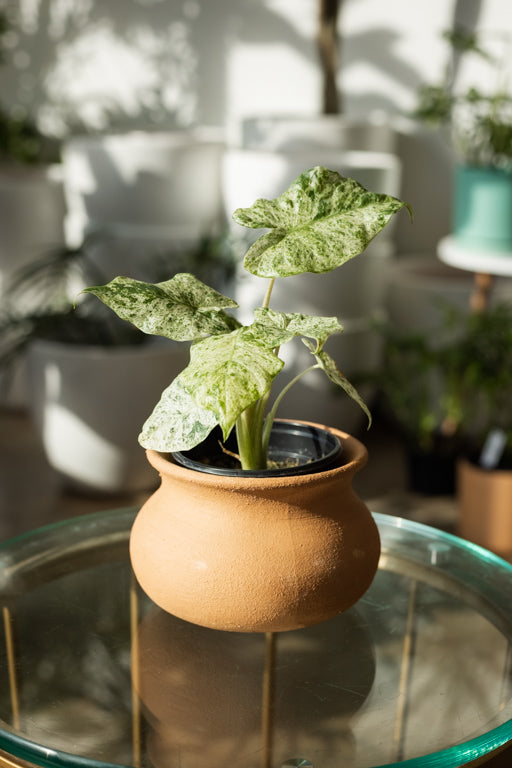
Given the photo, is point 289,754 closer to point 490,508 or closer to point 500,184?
point 490,508

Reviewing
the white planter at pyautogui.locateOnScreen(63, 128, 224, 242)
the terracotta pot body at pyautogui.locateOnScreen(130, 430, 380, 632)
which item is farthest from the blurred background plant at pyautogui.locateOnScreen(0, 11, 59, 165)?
the terracotta pot body at pyautogui.locateOnScreen(130, 430, 380, 632)

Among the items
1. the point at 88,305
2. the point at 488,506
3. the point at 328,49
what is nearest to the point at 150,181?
the point at 88,305

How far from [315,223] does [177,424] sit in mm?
234

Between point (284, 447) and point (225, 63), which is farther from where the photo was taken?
point (225, 63)

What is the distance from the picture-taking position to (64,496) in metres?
2.28

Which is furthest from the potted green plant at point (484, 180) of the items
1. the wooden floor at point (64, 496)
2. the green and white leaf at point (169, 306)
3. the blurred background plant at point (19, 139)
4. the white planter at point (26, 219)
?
the blurred background plant at point (19, 139)

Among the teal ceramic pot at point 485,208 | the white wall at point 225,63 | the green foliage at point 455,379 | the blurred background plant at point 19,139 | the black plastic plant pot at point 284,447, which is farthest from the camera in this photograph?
the blurred background plant at point 19,139

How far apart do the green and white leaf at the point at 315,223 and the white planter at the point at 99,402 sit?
1238mm

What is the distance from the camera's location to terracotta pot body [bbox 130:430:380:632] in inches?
32.2

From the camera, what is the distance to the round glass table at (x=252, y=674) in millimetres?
751

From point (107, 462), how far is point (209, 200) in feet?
2.99

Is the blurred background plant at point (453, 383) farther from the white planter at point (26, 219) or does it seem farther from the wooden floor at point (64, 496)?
the white planter at point (26, 219)

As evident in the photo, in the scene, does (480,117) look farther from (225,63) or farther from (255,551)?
(255,551)

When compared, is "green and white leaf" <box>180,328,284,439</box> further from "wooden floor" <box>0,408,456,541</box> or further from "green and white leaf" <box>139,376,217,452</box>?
"wooden floor" <box>0,408,456,541</box>
